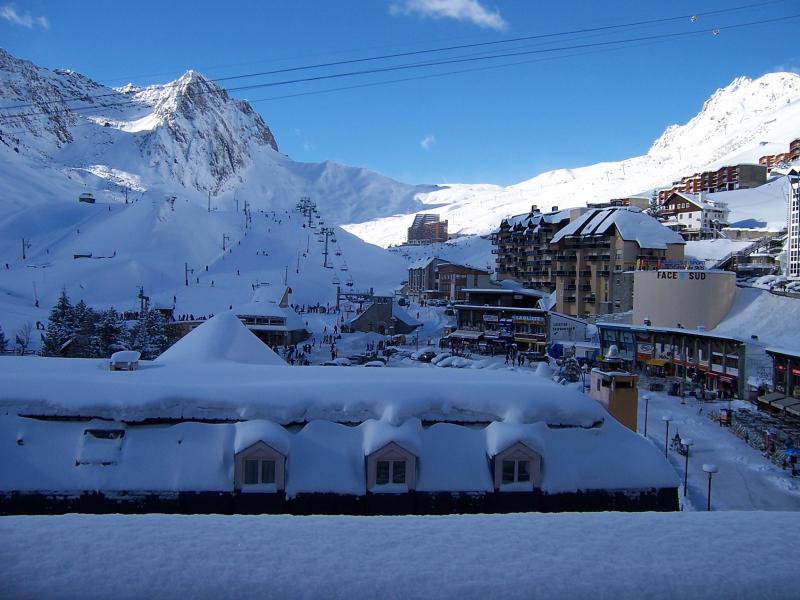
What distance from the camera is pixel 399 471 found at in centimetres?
729

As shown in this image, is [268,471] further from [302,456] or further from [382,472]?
[382,472]

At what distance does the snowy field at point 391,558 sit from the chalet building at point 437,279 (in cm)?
6236

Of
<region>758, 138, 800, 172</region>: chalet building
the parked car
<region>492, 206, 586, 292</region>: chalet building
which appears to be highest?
<region>758, 138, 800, 172</region>: chalet building

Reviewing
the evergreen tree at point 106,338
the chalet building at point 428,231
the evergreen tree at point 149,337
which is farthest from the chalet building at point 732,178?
the evergreen tree at point 106,338

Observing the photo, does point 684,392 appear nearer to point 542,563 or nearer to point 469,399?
point 469,399

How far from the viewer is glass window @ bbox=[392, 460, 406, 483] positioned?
23.8 ft

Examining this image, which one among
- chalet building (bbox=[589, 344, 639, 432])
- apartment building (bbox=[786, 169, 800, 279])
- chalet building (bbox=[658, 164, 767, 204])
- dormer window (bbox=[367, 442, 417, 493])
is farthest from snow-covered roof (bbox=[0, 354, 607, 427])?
chalet building (bbox=[658, 164, 767, 204])

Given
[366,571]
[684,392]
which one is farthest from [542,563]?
[684,392]

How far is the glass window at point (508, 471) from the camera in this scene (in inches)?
Answer: 293

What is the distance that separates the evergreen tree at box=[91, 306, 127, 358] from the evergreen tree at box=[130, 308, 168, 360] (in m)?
0.72

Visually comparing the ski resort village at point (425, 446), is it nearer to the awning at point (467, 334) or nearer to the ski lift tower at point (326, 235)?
the awning at point (467, 334)

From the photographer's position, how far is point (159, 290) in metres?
57.9

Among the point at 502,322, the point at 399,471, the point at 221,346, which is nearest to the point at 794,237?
the point at 502,322

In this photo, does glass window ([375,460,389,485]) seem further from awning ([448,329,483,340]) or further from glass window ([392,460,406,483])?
awning ([448,329,483,340])
